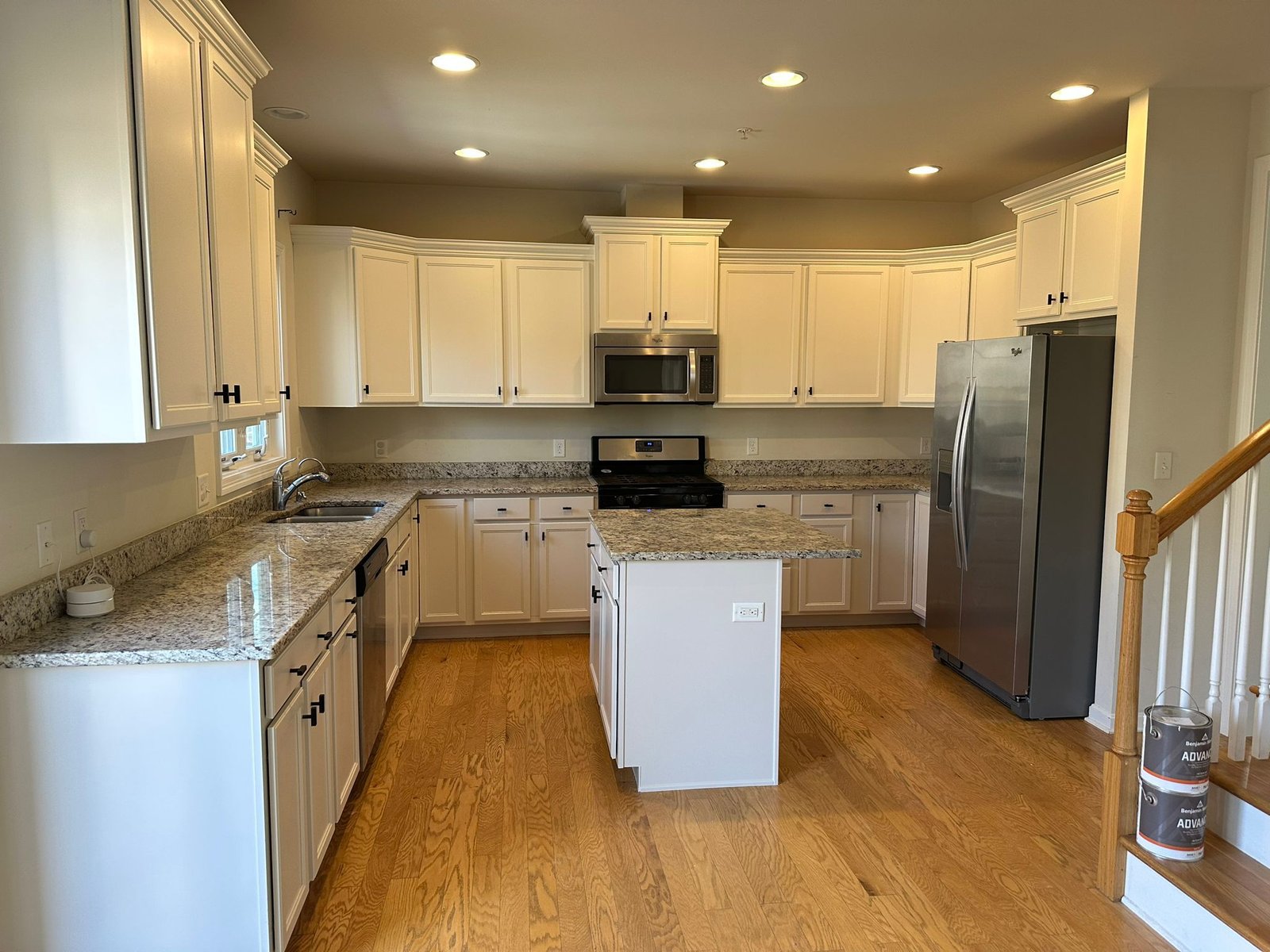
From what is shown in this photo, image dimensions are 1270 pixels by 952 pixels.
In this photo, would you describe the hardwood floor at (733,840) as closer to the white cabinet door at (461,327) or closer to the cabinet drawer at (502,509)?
the cabinet drawer at (502,509)

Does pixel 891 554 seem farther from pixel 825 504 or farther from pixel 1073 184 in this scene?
pixel 1073 184

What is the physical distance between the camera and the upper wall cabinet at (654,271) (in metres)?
4.83

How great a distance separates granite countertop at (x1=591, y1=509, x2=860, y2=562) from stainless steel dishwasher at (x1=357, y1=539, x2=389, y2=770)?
2.83 ft

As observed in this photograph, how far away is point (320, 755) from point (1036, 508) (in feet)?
9.78

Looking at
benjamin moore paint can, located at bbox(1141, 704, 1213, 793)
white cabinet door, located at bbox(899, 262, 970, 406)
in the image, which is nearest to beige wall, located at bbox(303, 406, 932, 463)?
white cabinet door, located at bbox(899, 262, 970, 406)

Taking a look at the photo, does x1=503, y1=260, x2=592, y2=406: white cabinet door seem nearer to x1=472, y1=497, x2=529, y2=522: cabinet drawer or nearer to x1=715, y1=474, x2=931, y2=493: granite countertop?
x1=472, y1=497, x2=529, y2=522: cabinet drawer

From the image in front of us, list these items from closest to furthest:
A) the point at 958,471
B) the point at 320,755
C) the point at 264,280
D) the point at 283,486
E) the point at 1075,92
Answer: the point at 320,755, the point at 264,280, the point at 1075,92, the point at 283,486, the point at 958,471

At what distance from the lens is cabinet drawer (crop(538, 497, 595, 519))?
4.80m

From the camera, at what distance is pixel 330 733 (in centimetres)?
253

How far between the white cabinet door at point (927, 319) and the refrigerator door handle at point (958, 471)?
3.33 ft

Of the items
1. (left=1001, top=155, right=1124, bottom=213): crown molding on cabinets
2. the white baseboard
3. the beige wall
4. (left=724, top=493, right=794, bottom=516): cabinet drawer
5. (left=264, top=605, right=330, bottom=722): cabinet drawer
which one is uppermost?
(left=1001, top=155, right=1124, bottom=213): crown molding on cabinets

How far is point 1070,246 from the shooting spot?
3.79 m

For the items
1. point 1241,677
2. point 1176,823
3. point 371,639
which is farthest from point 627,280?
point 1176,823

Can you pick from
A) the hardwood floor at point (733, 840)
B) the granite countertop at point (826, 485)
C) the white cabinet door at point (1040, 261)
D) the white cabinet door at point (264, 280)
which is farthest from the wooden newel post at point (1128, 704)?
the white cabinet door at point (264, 280)
